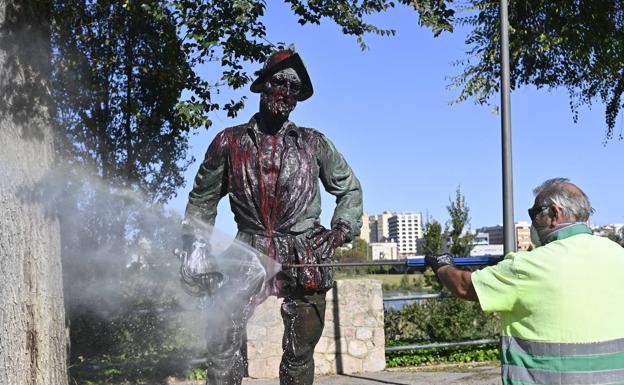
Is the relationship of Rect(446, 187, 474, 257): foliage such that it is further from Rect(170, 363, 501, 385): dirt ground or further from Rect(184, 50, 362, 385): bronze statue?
Rect(184, 50, 362, 385): bronze statue

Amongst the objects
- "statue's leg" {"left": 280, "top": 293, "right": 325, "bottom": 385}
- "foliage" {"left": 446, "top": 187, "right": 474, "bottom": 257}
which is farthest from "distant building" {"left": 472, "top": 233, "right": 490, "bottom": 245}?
"statue's leg" {"left": 280, "top": 293, "right": 325, "bottom": 385}

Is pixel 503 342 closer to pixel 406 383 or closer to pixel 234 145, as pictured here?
pixel 234 145

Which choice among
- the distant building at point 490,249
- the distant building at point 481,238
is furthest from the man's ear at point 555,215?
the distant building at point 481,238

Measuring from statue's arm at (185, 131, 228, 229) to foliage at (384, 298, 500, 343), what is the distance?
25.0ft

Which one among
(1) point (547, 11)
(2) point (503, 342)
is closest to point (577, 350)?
(2) point (503, 342)

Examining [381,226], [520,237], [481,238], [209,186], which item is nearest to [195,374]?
[520,237]

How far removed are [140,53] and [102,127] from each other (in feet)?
3.82

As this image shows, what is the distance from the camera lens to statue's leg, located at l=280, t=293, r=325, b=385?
402cm

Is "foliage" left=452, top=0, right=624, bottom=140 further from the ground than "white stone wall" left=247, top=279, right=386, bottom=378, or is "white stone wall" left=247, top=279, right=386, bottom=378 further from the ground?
"foliage" left=452, top=0, right=624, bottom=140

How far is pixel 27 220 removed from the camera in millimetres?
6461

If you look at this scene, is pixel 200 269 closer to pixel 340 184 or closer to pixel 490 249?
pixel 340 184

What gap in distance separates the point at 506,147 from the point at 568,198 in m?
4.45

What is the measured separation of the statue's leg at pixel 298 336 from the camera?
4.02m

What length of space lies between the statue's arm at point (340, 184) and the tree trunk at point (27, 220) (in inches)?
128
